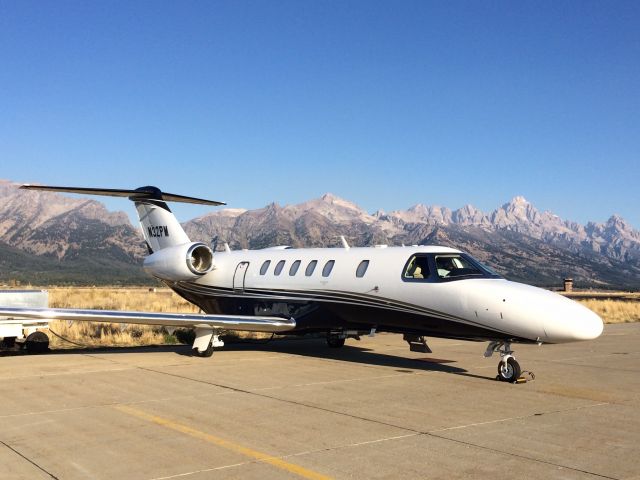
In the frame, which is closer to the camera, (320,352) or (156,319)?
(156,319)

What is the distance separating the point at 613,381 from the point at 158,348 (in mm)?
10256

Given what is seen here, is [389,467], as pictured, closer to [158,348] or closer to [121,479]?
[121,479]

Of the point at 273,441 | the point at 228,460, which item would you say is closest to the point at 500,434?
the point at 273,441

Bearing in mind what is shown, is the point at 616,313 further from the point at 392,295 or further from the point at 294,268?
the point at 392,295

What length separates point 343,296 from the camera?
44.7 ft

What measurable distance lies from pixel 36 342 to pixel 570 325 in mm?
11117

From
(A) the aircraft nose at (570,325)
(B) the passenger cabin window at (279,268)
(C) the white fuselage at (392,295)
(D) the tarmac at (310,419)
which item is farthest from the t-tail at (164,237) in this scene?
(A) the aircraft nose at (570,325)

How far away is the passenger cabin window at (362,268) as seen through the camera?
13.4 metres

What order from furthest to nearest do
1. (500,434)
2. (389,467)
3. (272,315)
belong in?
(272,315), (500,434), (389,467)

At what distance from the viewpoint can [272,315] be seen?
15305 millimetres

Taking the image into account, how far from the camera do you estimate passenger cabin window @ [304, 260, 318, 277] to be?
14.7m

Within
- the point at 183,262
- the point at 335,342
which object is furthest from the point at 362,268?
the point at 183,262

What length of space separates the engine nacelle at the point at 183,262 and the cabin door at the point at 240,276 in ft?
3.15

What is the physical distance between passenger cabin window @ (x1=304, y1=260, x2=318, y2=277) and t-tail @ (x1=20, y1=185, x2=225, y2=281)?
337 cm
